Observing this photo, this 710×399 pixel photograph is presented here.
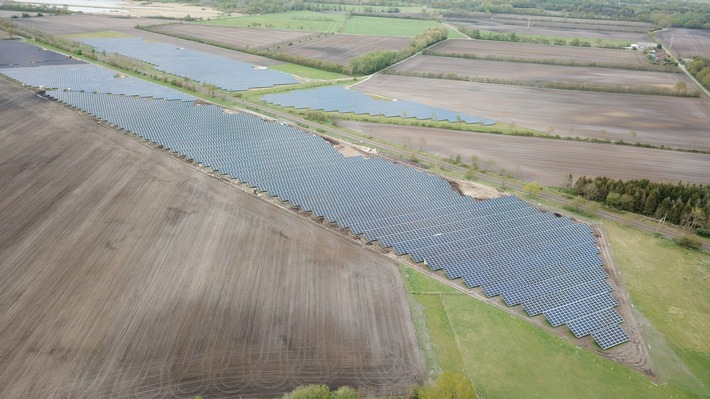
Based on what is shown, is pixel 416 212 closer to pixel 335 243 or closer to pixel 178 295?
pixel 335 243

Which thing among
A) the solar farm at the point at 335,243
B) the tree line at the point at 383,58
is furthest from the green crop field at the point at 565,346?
the tree line at the point at 383,58

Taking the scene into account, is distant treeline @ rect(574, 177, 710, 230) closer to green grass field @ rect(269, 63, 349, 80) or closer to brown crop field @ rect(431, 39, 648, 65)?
green grass field @ rect(269, 63, 349, 80)

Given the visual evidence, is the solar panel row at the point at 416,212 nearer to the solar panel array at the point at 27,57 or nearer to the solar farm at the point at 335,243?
the solar farm at the point at 335,243

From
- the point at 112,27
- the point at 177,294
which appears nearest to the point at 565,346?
the point at 177,294

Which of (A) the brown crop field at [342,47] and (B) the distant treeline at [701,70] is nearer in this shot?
(B) the distant treeline at [701,70]

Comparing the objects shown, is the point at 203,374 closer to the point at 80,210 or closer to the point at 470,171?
the point at 80,210

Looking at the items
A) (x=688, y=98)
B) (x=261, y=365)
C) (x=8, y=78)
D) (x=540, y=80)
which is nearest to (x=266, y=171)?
(x=261, y=365)
